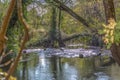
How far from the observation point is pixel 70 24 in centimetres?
3462

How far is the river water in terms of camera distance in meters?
13.1

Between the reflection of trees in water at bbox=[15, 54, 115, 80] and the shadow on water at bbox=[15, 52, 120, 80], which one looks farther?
the reflection of trees in water at bbox=[15, 54, 115, 80]

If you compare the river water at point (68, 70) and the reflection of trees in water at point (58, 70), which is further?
the reflection of trees in water at point (58, 70)

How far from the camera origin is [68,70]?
15.0 meters

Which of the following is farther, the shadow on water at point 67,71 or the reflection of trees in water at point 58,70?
the reflection of trees in water at point 58,70

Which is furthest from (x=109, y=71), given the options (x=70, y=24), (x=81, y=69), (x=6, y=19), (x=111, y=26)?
(x=70, y=24)

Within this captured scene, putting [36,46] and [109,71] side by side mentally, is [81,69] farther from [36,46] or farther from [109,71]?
[36,46]

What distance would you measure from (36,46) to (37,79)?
13379mm

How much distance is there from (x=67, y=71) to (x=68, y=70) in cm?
24

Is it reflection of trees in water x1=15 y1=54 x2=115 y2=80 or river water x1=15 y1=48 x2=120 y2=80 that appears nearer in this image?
river water x1=15 y1=48 x2=120 y2=80

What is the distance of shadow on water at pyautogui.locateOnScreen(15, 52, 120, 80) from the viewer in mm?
13133

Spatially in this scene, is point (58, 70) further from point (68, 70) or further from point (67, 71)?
point (67, 71)

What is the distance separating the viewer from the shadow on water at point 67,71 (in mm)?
13133

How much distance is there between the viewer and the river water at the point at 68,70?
1314 centimetres
